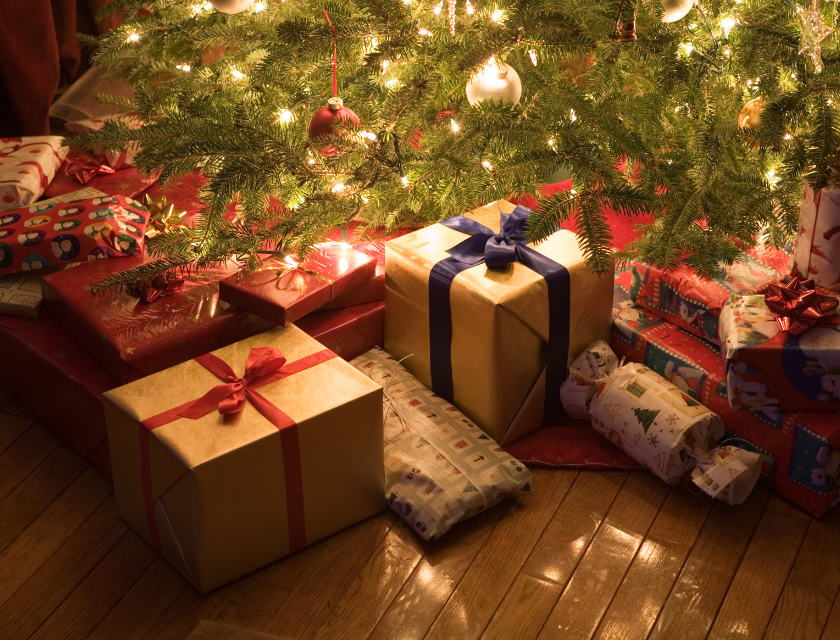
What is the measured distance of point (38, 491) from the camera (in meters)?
1.53

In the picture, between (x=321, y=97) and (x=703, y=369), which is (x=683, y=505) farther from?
(x=321, y=97)

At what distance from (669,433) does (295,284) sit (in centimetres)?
72

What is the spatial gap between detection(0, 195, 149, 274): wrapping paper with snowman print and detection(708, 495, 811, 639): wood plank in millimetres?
1299

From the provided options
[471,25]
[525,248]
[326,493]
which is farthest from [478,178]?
[326,493]

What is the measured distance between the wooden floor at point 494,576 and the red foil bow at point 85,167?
853mm

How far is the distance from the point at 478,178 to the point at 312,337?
434mm

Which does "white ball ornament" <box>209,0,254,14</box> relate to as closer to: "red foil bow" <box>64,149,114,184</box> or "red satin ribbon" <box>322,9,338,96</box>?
"red satin ribbon" <box>322,9,338,96</box>

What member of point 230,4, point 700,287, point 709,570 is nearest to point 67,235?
point 230,4

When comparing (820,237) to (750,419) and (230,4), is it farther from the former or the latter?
(230,4)

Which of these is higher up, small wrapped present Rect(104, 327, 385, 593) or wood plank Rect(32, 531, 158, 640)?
small wrapped present Rect(104, 327, 385, 593)

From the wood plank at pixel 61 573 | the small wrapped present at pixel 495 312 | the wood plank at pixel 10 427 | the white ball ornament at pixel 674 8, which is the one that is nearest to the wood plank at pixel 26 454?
the wood plank at pixel 10 427

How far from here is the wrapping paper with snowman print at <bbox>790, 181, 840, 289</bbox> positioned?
1.42 metres

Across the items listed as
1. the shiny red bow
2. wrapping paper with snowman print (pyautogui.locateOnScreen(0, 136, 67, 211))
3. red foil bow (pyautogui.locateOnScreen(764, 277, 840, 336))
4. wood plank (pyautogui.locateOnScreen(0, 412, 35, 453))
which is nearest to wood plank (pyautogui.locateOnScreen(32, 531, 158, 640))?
the shiny red bow

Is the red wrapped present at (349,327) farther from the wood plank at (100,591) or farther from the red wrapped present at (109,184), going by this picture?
the red wrapped present at (109,184)
